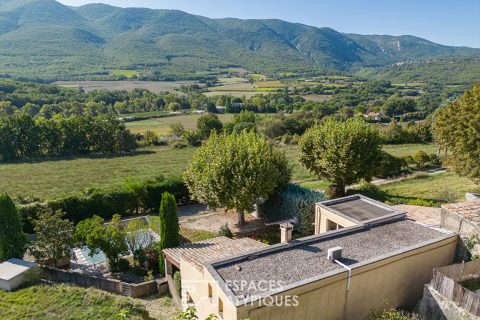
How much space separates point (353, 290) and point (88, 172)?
43431mm

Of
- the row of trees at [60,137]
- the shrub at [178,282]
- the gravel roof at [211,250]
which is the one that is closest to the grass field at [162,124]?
the row of trees at [60,137]

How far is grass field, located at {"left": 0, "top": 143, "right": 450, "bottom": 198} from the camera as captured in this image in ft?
123

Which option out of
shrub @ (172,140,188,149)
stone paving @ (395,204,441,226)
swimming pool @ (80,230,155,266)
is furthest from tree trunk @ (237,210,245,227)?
shrub @ (172,140,188,149)

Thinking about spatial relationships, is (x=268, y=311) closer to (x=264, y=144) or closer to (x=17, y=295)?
(x=17, y=295)

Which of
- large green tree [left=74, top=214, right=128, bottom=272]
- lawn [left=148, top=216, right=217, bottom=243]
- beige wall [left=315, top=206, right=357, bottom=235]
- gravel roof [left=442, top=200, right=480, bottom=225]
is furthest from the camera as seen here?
lawn [left=148, top=216, right=217, bottom=243]

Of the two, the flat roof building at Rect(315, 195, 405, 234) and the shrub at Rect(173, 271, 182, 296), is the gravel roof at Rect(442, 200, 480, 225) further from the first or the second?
the shrub at Rect(173, 271, 182, 296)

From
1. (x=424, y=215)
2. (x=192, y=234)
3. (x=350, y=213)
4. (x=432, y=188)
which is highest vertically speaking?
(x=350, y=213)

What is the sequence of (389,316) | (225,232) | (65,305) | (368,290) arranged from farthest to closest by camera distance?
(225,232) < (65,305) < (368,290) < (389,316)

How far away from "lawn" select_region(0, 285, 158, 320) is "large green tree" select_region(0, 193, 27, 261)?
2796mm

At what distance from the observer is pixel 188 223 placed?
82.4 ft

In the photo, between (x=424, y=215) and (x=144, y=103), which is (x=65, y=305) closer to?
A: (x=424, y=215)

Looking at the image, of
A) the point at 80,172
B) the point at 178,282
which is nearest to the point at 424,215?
the point at 178,282

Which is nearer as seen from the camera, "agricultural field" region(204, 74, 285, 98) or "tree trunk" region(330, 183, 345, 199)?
"tree trunk" region(330, 183, 345, 199)

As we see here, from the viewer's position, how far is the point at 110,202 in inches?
1043
